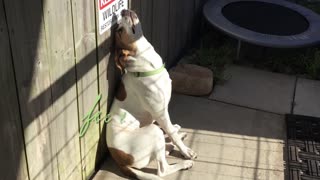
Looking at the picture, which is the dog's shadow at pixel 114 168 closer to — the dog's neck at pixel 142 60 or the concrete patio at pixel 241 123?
the concrete patio at pixel 241 123

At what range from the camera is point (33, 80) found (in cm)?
237

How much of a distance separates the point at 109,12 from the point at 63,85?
695mm

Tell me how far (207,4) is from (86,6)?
3.24 meters

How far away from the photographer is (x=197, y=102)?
14.6 feet

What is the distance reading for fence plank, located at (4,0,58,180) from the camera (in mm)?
2184

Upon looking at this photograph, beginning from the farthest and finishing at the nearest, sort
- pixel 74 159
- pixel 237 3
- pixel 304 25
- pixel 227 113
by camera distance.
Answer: pixel 237 3
pixel 304 25
pixel 227 113
pixel 74 159

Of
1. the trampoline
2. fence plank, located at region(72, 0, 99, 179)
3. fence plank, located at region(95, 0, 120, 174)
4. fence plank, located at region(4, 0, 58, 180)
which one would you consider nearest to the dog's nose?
fence plank, located at region(95, 0, 120, 174)

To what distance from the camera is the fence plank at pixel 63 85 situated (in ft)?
8.11

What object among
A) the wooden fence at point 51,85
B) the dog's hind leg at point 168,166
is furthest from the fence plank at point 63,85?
the dog's hind leg at point 168,166

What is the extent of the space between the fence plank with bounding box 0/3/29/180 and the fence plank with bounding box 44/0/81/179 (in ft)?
1.07

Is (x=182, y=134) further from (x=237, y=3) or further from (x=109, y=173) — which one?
(x=237, y=3)

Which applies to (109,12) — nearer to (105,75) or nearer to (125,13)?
(125,13)

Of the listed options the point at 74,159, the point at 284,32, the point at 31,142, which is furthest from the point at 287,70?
the point at 31,142

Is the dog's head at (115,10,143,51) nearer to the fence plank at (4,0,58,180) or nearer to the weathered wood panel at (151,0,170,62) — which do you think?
the fence plank at (4,0,58,180)
